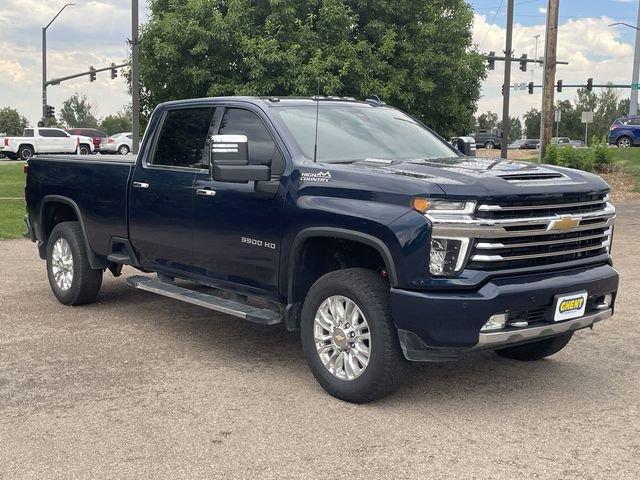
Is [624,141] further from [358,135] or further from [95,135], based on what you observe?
[358,135]

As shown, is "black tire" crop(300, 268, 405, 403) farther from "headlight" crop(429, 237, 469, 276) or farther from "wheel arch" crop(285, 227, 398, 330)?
"headlight" crop(429, 237, 469, 276)

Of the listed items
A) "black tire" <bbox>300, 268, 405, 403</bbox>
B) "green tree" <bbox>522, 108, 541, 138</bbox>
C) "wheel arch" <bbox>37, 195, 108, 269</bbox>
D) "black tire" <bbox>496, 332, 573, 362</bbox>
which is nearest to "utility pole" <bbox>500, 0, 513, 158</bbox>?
"wheel arch" <bbox>37, 195, 108, 269</bbox>

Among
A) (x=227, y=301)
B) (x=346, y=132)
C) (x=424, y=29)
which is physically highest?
(x=424, y=29)

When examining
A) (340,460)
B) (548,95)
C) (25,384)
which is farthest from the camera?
(548,95)

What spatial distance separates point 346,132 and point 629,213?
41.2 ft

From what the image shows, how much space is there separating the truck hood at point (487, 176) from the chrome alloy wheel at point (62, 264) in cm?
375

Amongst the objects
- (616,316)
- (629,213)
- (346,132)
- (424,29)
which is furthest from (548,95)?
(346,132)

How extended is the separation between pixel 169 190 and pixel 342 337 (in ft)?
7.23

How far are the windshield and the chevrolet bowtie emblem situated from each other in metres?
1.34

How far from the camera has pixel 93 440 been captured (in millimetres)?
4324

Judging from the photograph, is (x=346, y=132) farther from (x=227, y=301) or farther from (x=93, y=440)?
(x=93, y=440)

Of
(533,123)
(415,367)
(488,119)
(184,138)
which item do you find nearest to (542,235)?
(415,367)

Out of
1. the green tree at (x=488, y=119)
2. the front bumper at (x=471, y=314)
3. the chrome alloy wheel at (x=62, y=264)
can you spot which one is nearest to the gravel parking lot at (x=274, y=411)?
the front bumper at (x=471, y=314)

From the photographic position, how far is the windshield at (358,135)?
563 centimetres
